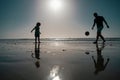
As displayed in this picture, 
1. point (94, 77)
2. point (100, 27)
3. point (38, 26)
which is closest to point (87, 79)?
point (94, 77)

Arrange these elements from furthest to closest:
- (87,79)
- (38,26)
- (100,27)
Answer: (38,26)
(100,27)
(87,79)

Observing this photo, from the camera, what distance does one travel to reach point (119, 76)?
408 centimetres

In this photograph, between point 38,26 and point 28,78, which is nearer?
point 28,78

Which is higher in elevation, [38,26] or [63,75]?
[38,26]

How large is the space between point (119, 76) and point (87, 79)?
743 millimetres

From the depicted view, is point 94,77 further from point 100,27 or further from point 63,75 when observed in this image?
point 100,27

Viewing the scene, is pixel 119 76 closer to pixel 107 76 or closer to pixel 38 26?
pixel 107 76

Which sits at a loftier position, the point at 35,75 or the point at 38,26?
the point at 38,26

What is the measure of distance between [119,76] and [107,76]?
251 millimetres

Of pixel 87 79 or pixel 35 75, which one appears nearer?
pixel 87 79

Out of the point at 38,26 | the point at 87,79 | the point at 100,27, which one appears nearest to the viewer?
the point at 87,79

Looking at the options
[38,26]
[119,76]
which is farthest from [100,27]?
[119,76]

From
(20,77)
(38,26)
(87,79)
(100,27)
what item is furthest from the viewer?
(38,26)

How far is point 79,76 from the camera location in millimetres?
4152
